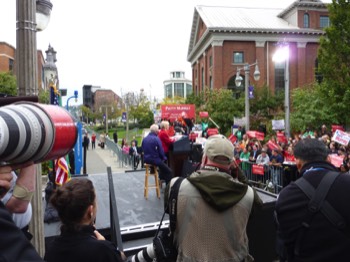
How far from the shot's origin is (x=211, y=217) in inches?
99.7

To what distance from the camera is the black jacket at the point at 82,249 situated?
191cm

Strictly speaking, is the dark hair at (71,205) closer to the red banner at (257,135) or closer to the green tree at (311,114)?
the red banner at (257,135)

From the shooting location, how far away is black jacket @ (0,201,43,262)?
→ 1.01 meters

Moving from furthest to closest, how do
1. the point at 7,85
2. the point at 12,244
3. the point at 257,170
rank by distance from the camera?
1. the point at 7,85
2. the point at 257,170
3. the point at 12,244

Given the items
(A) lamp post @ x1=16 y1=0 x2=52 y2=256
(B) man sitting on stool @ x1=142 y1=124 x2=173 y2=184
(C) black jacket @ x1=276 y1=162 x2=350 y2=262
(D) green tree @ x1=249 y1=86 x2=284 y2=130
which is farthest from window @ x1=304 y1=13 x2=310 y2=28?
(A) lamp post @ x1=16 y1=0 x2=52 y2=256

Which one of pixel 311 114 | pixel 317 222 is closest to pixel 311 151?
pixel 317 222

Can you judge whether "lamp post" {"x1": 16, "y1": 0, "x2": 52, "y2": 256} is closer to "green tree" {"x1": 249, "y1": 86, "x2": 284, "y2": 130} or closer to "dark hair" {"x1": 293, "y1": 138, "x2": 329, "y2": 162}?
"dark hair" {"x1": 293, "y1": 138, "x2": 329, "y2": 162}

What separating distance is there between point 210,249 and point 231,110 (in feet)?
87.7

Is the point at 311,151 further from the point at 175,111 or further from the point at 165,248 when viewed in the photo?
the point at 175,111

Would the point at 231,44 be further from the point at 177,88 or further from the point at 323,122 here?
the point at 177,88

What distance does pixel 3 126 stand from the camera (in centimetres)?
128

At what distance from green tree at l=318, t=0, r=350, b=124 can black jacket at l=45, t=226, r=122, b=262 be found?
22232 mm

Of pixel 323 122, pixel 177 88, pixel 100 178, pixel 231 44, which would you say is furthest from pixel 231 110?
pixel 177 88

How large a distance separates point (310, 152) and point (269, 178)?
7.76 meters
